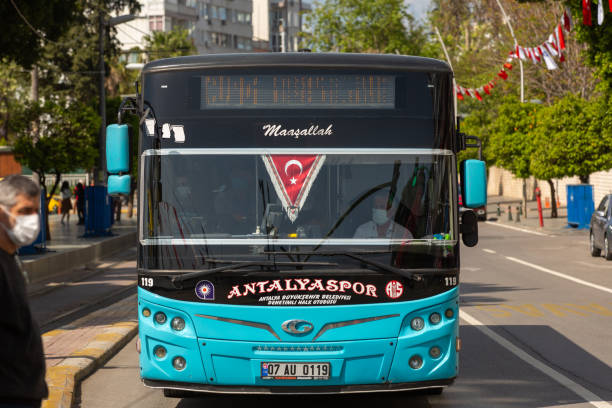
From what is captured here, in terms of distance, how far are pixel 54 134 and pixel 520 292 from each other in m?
21.6

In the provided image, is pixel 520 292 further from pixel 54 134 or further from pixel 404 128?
pixel 54 134

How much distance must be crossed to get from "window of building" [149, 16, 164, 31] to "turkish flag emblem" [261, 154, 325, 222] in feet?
310

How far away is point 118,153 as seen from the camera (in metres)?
7.71

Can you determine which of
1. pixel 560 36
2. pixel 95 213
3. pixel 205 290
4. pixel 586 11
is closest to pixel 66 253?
pixel 95 213

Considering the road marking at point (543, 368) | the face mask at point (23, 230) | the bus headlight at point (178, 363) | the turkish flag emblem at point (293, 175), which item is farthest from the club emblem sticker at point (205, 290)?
the road marking at point (543, 368)

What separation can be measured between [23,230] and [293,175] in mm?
3425

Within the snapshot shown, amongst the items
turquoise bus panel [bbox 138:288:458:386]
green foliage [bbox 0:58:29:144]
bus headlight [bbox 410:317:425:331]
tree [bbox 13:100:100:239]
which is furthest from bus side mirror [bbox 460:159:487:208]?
green foliage [bbox 0:58:29:144]

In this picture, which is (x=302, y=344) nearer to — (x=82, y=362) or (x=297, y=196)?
(x=297, y=196)

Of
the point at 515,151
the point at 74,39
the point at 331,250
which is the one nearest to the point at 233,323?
the point at 331,250

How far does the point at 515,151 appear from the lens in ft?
158

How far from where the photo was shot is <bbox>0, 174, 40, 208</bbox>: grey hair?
4.35 metres

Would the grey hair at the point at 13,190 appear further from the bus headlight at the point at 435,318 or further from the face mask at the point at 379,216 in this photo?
the bus headlight at the point at 435,318

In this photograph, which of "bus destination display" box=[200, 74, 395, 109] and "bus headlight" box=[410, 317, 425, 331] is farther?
"bus destination display" box=[200, 74, 395, 109]

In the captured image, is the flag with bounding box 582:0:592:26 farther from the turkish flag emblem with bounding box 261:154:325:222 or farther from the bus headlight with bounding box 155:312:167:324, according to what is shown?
the bus headlight with bounding box 155:312:167:324
